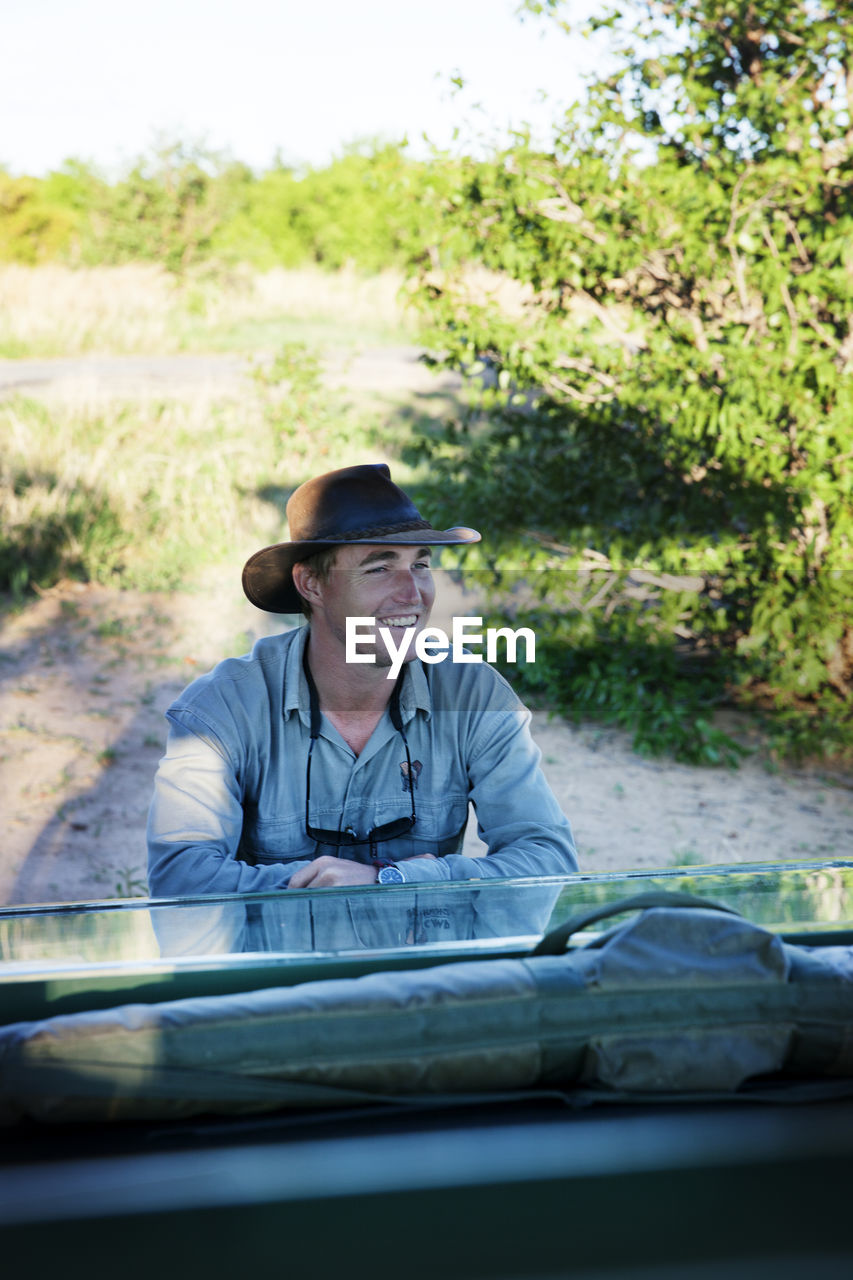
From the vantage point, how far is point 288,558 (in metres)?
2.67

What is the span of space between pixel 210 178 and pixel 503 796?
22442mm

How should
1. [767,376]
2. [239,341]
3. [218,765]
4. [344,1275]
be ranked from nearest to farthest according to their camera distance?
1. [344,1275]
2. [218,765]
3. [767,376]
4. [239,341]

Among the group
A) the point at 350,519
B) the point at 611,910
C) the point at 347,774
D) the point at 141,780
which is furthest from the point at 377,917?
the point at 141,780

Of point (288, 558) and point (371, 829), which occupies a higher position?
point (288, 558)

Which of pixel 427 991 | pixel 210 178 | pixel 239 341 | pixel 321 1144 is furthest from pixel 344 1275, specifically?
pixel 210 178

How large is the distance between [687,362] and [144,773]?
2.80m

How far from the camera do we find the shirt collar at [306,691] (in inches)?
96.9

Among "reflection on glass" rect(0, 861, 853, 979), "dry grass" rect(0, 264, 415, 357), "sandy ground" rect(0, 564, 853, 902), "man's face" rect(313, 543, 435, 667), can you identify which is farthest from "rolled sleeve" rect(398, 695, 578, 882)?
"dry grass" rect(0, 264, 415, 357)

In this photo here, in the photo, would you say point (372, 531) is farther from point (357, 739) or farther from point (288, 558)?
point (357, 739)

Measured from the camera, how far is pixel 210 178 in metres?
22.8

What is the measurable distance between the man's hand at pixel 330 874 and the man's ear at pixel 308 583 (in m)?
0.66

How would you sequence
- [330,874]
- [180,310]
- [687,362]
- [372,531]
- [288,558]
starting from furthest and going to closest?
1. [180,310]
2. [687,362]
3. [288,558]
4. [372,531]
5. [330,874]

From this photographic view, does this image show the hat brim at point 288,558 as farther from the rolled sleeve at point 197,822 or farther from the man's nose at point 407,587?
the rolled sleeve at point 197,822

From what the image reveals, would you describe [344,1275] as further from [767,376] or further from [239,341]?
[239,341]
